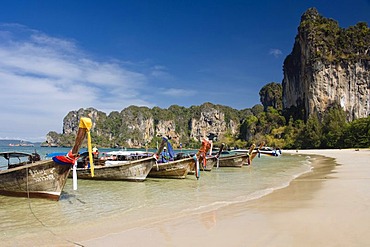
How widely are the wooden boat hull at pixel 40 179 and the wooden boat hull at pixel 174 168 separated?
28.0ft

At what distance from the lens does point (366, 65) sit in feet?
343

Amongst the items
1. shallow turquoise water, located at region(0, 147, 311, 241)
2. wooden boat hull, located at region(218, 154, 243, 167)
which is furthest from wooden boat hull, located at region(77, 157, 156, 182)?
wooden boat hull, located at region(218, 154, 243, 167)

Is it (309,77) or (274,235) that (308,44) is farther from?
(274,235)

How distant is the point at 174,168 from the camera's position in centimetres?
1992

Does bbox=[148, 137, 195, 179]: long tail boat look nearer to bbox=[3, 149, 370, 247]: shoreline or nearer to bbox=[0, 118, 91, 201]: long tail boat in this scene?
bbox=[0, 118, 91, 201]: long tail boat

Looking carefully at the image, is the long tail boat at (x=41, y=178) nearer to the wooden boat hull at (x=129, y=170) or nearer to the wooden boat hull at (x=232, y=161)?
the wooden boat hull at (x=129, y=170)

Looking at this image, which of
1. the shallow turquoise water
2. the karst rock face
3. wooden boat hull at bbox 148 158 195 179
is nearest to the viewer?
the shallow turquoise water

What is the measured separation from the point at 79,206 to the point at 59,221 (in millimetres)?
2303

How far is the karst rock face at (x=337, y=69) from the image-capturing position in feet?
339

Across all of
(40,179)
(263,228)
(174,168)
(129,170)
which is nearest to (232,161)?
(174,168)

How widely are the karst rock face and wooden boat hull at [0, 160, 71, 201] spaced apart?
102 m

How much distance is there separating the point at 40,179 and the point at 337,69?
4359 inches

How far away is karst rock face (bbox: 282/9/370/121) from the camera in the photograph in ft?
339

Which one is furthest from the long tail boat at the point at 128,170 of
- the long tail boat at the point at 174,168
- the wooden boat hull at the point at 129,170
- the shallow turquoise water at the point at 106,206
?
the shallow turquoise water at the point at 106,206
